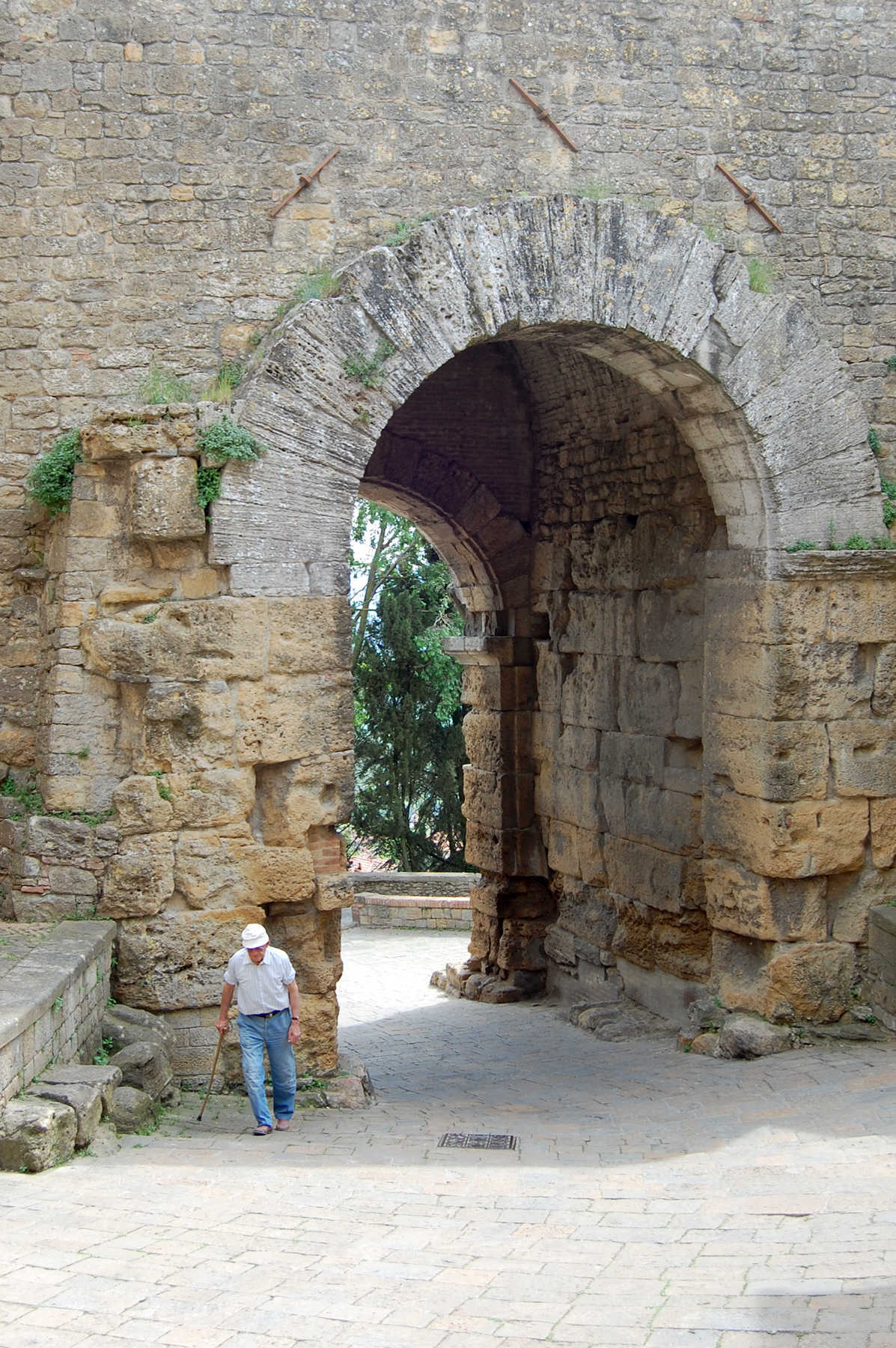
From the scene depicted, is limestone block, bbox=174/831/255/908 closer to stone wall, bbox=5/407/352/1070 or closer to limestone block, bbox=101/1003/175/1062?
stone wall, bbox=5/407/352/1070

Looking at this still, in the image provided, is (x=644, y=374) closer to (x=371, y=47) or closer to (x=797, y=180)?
(x=797, y=180)

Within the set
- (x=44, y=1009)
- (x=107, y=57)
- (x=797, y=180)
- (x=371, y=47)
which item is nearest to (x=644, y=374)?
(x=797, y=180)

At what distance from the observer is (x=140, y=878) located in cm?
677

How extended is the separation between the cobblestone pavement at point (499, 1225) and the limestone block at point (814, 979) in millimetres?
301

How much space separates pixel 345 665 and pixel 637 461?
318 cm

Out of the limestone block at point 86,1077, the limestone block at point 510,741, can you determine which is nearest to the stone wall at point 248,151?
the limestone block at point 86,1077

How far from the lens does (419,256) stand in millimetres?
7070

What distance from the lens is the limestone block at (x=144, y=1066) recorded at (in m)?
6.18


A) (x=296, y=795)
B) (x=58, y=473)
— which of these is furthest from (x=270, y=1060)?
(x=58, y=473)

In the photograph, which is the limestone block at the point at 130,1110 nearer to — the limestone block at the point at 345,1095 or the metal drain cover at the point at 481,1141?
the limestone block at the point at 345,1095

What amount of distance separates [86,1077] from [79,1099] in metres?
0.24

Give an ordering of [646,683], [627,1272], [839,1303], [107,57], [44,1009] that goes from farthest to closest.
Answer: [646,683]
[107,57]
[44,1009]
[627,1272]
[839,1303]

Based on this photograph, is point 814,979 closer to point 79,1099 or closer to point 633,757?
point 633,757

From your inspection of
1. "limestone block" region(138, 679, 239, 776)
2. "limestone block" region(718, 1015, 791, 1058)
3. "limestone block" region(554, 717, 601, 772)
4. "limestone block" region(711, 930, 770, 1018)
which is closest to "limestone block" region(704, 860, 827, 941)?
"limestone block" region(711, 930, 770, 1018)
